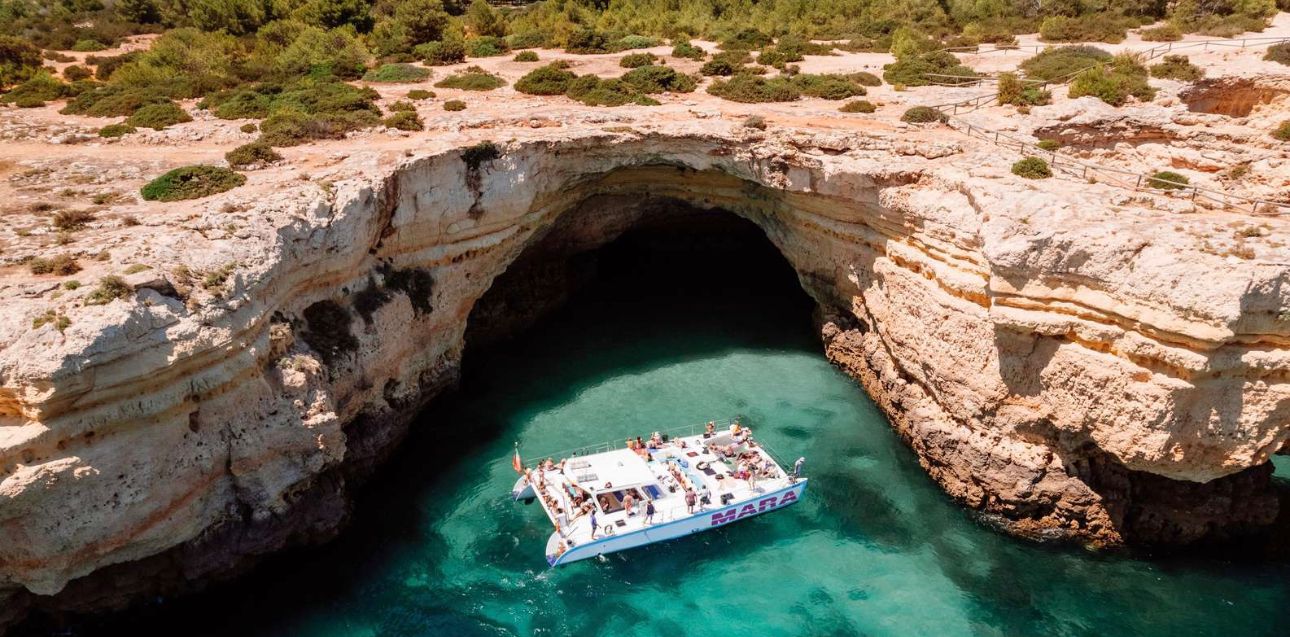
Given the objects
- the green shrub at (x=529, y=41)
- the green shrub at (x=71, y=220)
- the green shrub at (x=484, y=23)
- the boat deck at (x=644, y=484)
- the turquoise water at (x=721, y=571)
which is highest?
the green shrub at (x=484, y=23)

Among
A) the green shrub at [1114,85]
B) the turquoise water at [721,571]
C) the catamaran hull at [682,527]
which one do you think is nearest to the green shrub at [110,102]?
the turquoise water at [721,571]

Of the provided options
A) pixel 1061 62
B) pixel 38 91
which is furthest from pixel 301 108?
pixel 1061 62

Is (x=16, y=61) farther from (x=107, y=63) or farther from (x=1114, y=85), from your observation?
(x=1114, y=85)

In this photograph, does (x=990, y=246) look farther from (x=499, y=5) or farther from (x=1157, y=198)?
(x=499, y=5)

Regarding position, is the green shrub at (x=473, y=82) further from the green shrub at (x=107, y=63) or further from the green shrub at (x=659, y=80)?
the green shrub at (x=107, y=63)

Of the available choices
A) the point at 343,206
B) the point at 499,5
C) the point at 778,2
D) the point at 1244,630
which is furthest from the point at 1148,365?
the point at 499,5

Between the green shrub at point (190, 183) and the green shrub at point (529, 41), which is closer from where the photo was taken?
the green shrub at point (190, 183)

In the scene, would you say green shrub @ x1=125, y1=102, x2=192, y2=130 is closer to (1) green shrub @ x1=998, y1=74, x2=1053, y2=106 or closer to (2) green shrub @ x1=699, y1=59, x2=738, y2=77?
(2) green shrub @ x1=699, y1=59, x2=738, y2=77
